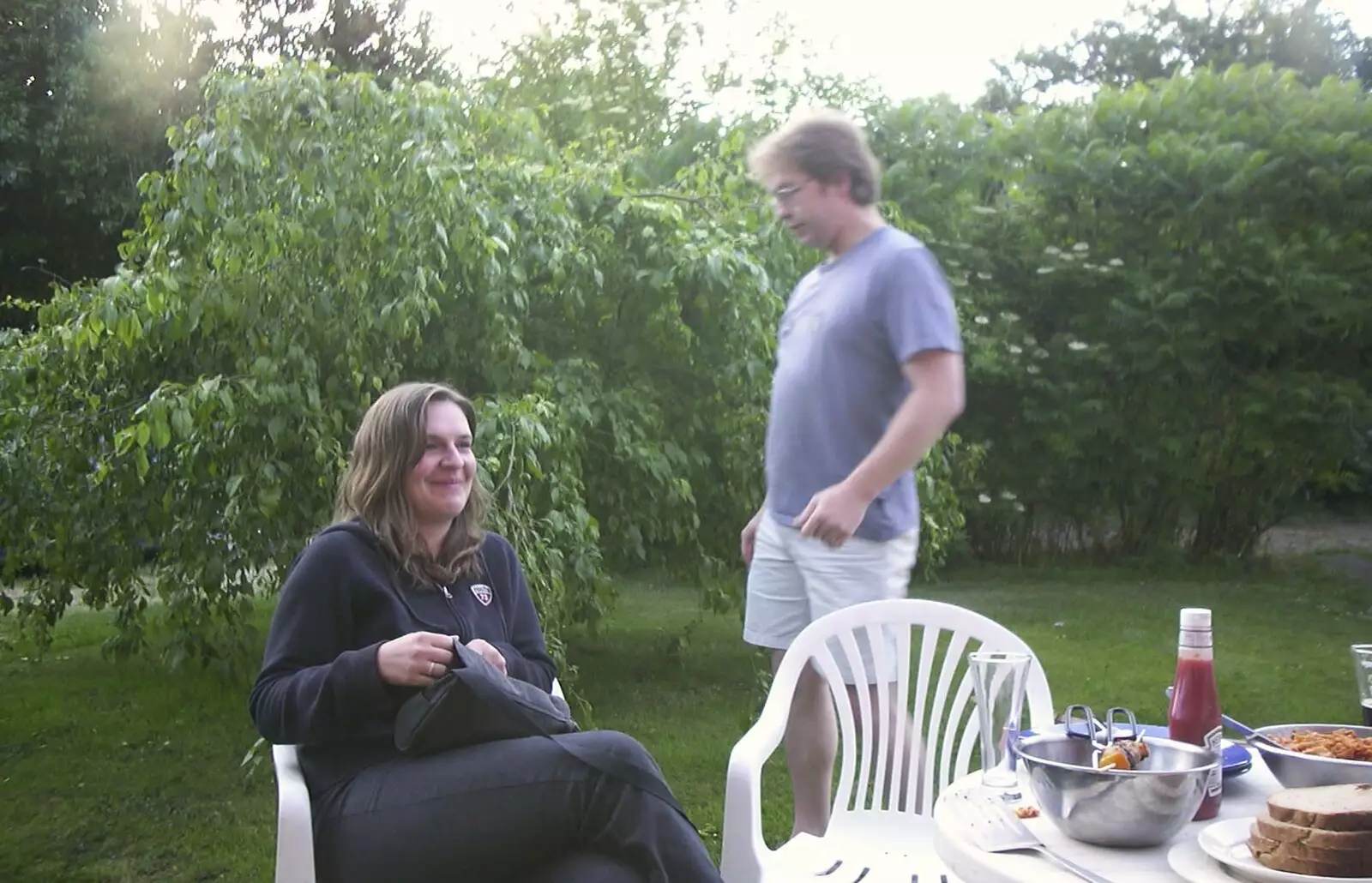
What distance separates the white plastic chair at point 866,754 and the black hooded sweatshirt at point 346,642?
454 mm

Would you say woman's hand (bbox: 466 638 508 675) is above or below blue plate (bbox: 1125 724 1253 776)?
below

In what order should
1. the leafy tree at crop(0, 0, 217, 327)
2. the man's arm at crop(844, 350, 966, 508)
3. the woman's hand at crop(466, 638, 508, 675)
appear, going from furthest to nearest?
the leafy tree at crop(0, 0, 217, 327) < the man's arm at crop(844, 350, 966, 508) < the woman's hand at crop(466, 638, 508, 675)

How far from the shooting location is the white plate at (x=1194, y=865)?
1.16 metres

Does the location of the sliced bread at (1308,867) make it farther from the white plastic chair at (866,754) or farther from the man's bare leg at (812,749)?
the man's bare leg at (812,749)

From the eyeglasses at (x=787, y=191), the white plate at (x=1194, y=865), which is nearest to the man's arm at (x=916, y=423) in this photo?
the eyeglasses at (x=787, y=191)

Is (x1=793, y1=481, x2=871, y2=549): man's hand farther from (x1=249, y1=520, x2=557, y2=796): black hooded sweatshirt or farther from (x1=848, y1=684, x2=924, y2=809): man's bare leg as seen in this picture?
(x1=249, y1=520, x2=557, y2=796): black hooded sweatshirt

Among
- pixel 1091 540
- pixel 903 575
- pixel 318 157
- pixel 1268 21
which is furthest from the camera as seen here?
pixel 1268 21

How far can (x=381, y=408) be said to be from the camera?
2209mm

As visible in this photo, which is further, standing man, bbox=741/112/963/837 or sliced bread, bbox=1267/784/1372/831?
standing man, bbox=741/112/963/837

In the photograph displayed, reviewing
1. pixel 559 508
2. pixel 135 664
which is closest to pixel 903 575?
pixel 559 508

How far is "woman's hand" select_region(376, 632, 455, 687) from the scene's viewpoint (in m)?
1.87

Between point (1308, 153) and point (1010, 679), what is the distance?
7.12 m

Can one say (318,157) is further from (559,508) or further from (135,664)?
(135,664)

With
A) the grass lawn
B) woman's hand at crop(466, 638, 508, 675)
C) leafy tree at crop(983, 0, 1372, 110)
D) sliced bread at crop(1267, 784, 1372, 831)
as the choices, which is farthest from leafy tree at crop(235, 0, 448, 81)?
sliced bread at crop(1267, 784, 1372, 831)
